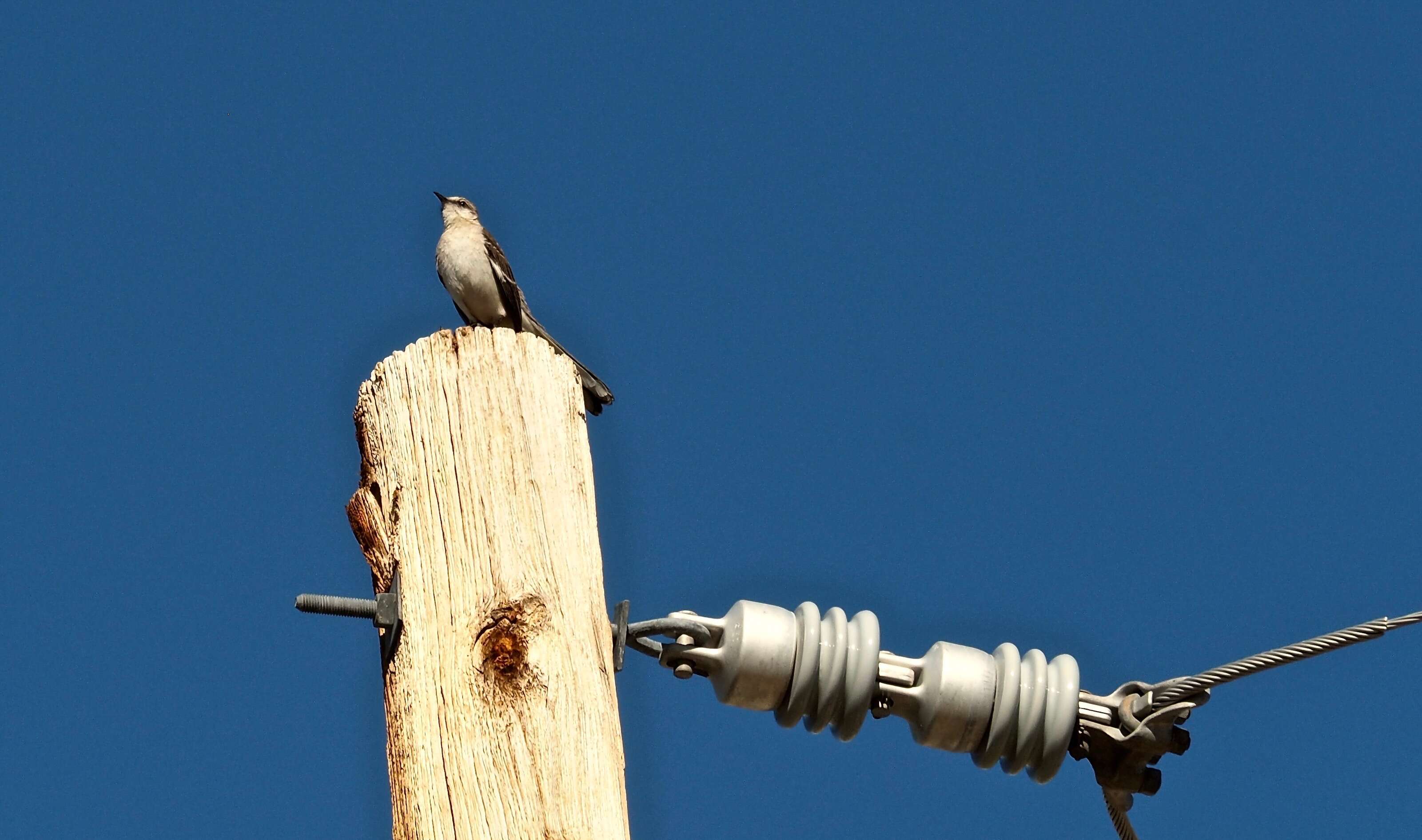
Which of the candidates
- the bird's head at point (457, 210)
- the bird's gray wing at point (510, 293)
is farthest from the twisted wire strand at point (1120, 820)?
the bird's head at point (457, 210)

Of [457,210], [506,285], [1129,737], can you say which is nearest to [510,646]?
[1129,737]

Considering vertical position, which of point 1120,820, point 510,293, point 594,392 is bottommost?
point 1120,820

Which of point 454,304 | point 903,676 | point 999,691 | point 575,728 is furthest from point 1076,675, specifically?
point 454,304

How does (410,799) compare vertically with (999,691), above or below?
below

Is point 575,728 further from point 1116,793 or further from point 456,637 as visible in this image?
point 1116,793

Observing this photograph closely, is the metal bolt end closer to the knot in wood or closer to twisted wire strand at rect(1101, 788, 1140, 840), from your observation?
the knot in wood

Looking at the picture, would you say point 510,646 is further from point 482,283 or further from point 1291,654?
point 482,283

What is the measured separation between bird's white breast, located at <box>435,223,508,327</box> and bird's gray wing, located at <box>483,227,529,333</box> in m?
0.02

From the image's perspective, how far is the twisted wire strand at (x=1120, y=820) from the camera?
3902 mm

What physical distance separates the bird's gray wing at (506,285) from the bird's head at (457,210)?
4.03ft

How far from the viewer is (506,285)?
7.30m

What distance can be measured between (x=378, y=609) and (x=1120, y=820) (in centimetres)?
209

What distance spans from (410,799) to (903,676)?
1.36 meters

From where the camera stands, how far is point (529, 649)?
3078 mm
